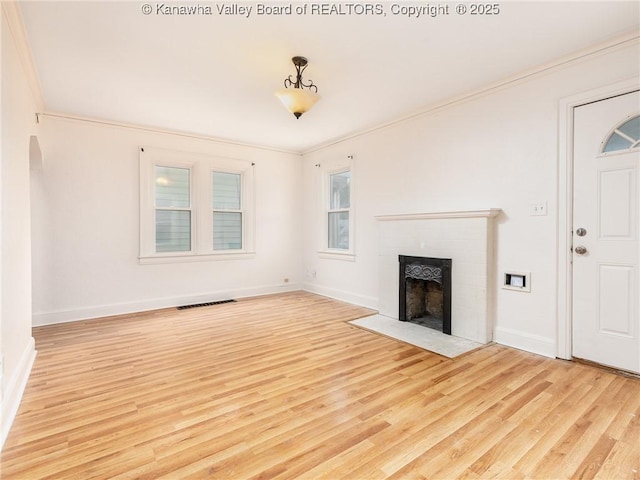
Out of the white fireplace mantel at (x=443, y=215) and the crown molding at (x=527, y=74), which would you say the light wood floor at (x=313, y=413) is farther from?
the crown molding at (x=527, y=74)

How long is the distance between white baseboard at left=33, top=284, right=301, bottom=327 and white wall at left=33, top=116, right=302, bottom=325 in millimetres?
11

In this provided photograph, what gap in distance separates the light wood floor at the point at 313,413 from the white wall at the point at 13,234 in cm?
18

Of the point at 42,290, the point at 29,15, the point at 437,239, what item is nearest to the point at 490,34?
the point at 437,239

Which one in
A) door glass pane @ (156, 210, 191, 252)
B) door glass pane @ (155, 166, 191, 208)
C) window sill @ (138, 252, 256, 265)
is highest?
door glass pane @ (155, 166, 191, 208)

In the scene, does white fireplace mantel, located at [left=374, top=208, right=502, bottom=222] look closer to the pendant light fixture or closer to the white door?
the white door

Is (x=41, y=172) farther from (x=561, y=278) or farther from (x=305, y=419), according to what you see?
(x=561, y=278)

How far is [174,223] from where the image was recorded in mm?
4949

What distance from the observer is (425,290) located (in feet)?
13.9

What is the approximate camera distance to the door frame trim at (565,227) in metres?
2.83

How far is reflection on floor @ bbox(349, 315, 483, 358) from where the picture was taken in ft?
10.3

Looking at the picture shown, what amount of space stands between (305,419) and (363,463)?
49 cm

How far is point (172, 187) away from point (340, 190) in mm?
2606

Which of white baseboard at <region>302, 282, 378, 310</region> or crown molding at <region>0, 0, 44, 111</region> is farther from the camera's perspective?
white baseboard at <region>302, 282, 378, 310</region>

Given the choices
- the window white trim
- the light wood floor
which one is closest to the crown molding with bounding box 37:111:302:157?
the window white trim
